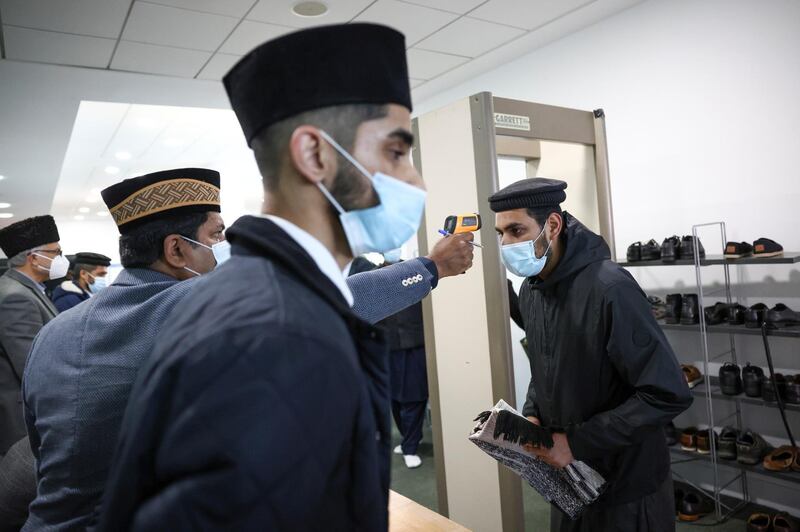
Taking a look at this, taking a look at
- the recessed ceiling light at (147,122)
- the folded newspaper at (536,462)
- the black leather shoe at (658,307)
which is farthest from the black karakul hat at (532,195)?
the recessed ceiling light at (147,122)

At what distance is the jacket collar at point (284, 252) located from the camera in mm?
617

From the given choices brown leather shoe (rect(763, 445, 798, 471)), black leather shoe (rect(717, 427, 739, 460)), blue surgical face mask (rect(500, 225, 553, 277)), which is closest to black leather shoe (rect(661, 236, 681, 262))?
black leather shoe (rect(717, 427, 739, 460))

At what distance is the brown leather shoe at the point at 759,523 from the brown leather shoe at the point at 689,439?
1.55 feet

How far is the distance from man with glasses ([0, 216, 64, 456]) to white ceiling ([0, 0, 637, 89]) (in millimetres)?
1248

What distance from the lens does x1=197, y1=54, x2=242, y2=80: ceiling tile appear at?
393 cm

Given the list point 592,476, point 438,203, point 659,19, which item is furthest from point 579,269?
point 659,19

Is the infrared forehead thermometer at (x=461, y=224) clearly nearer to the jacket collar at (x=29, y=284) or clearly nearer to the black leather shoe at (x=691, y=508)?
the black leather shoe at (x=691, y=508)

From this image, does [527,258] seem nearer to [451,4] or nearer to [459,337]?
[459,337]

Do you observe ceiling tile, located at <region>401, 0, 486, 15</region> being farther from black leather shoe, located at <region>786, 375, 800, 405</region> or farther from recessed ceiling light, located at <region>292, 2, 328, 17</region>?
black leather shoe, located at <region>786, 375, 800, 405</region>

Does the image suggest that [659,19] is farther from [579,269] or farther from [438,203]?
[579,269]

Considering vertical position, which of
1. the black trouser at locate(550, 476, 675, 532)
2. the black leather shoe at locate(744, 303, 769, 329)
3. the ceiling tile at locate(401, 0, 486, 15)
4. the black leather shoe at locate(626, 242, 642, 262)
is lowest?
the black trouser at locate(550, 476, 675, 532)

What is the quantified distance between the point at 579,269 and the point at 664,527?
86 cm

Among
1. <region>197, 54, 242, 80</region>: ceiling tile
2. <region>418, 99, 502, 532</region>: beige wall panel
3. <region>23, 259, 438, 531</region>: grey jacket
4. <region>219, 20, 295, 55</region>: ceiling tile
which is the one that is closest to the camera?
<region>23, 259, 438, 531</region>: grey jacket

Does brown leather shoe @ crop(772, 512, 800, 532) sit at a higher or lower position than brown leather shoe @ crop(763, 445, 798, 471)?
lower
